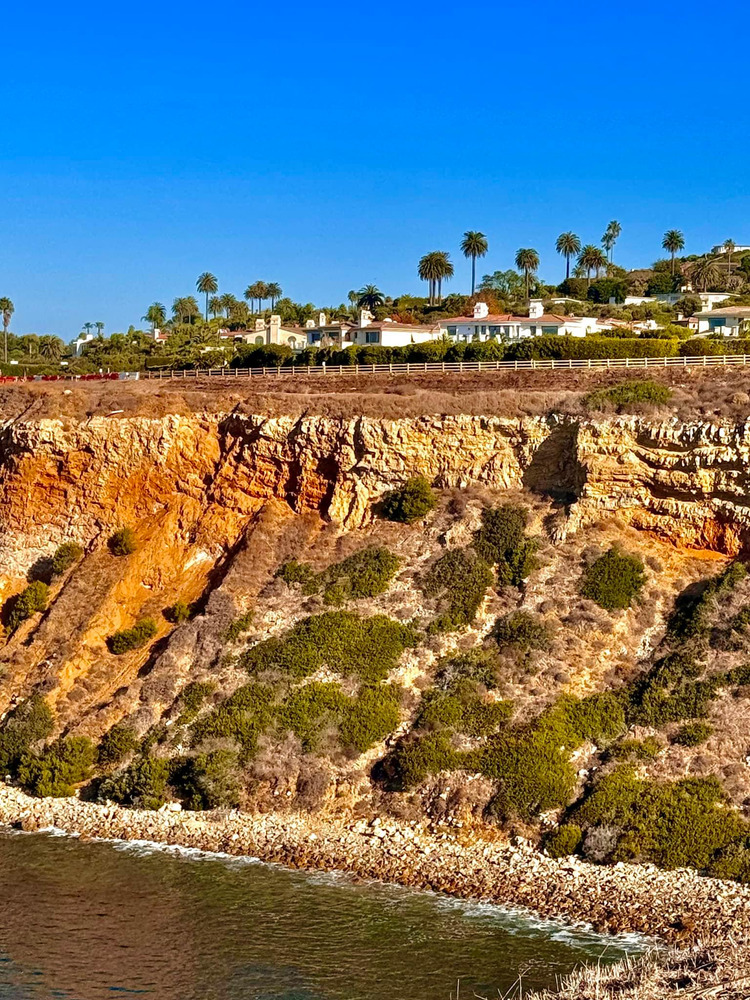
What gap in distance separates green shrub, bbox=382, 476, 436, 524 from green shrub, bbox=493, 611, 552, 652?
18.5 ft

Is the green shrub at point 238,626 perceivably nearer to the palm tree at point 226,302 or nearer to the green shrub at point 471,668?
the green shrub at point 471,668

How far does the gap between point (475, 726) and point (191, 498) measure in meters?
15.5

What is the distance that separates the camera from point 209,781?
97.2 ft

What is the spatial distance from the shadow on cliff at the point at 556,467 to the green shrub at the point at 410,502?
3353 millimetres

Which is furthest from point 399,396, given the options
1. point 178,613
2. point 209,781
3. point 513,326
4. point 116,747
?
point 513,326

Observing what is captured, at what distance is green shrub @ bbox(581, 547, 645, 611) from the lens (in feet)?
107

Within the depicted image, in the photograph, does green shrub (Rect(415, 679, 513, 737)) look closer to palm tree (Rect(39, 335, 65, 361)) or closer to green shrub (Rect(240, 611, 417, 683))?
green shrub (Rect(240, 611, 417, 683))

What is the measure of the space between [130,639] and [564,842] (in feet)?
52.9

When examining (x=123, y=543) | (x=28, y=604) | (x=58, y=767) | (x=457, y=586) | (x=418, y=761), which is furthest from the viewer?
(x=123, y=543)

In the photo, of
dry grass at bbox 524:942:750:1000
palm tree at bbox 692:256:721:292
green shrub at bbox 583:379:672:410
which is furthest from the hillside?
palm tree at bbox 692:256:721:292

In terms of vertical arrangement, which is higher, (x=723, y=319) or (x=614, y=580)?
(x=723, y=319)

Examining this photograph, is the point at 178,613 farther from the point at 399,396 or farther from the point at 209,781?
the point at 399,396

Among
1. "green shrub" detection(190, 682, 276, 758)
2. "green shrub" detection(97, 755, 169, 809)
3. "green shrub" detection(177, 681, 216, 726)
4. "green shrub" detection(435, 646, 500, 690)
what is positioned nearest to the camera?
"green shrub" detection(97, 755, 169, 809)

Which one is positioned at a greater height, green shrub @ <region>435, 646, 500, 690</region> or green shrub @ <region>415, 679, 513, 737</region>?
green shrub @ <region>435, 646, 500, 690</region>
